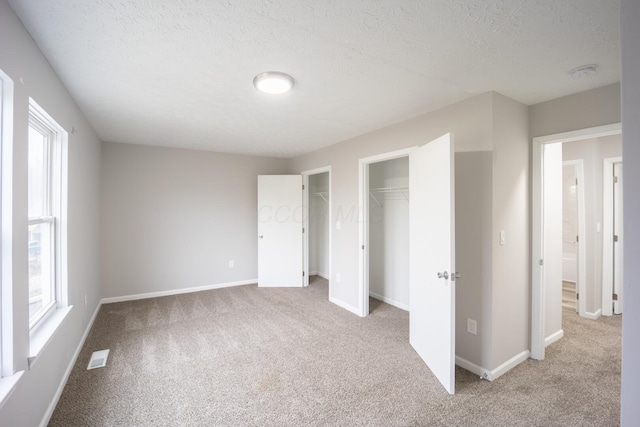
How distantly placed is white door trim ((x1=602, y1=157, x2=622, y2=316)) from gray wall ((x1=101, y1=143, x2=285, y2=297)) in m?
4.86

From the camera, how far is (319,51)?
5.65 feet

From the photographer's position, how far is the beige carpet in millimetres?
1891

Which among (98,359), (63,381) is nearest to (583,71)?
(63,381)

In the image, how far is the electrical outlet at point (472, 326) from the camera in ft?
7.98

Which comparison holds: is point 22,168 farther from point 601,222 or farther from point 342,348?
point 601,222

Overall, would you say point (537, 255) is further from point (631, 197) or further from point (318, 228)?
point (318, 228)

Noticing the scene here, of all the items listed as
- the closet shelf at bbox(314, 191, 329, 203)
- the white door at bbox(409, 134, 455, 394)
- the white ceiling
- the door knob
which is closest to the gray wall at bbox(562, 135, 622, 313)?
the white ceiling

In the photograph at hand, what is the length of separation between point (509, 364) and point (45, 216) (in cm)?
395

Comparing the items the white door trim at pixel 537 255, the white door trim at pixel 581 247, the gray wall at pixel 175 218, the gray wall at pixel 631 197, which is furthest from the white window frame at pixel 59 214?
the white door trim at pixel 581 247

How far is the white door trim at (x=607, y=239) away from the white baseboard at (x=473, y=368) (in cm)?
255

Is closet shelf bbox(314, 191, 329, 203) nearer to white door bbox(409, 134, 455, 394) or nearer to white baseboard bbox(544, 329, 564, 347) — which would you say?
white door bbox(409, 134, 455, 394)

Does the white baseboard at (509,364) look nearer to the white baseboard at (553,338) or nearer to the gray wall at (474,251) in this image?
the gray wall at (474,251)

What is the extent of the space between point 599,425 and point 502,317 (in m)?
0.79

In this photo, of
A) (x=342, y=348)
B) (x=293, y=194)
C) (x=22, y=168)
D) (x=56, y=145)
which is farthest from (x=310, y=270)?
(x=22, y=168)
